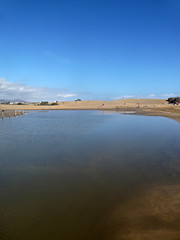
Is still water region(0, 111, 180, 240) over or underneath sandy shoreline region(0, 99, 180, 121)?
underneath

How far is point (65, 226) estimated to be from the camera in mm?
4426

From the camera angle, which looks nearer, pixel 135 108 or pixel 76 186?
pixel 76 186

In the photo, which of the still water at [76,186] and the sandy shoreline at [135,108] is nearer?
the still water at [76,186]

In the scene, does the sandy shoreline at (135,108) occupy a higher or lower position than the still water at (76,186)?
higher

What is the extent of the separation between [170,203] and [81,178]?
320cm

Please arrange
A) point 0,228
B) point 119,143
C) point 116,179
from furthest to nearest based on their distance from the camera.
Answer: point 119,143 < point 116,179 < point 0,228

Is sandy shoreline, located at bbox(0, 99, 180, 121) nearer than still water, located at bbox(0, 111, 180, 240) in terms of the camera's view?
No

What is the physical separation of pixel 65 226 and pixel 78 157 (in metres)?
5.42

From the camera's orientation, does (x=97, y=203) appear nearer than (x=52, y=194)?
Yes

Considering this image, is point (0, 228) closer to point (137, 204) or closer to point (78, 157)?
point (137, 204)

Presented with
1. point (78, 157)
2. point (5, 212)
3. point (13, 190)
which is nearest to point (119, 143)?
point (78, 157)

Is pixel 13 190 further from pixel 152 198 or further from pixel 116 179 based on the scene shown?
pixel 152 198

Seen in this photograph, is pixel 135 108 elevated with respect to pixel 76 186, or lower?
elevated

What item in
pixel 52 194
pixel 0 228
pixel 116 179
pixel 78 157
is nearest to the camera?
pixel 0 228
